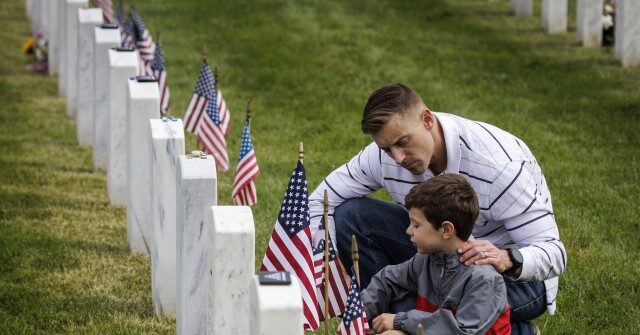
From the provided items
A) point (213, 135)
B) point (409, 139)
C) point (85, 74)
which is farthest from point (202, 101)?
point (409, 139)

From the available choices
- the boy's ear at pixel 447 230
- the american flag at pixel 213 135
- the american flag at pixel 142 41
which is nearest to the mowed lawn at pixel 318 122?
the american flag at pixel 213 135

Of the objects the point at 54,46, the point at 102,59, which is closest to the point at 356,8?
the point at 54,46

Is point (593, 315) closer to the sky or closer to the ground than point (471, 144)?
closer to the ground

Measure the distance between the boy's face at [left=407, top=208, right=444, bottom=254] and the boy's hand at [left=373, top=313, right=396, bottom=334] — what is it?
0.33 meters

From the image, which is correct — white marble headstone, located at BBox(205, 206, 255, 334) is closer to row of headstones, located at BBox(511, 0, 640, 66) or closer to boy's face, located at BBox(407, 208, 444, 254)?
boy's face, located at BBox(407, 208, 444, 254)

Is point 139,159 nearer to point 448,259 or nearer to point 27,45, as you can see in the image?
point 448,259

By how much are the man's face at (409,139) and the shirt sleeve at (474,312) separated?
604 millimetres

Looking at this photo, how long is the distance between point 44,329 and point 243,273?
215 cm

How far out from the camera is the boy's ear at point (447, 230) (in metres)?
5.49

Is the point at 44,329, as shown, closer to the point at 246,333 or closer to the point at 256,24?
the point at 246,333

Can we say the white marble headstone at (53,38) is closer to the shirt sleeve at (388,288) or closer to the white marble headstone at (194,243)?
the white marble headstone at (194,243)

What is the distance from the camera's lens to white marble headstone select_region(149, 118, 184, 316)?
6836mm

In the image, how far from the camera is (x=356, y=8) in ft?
60.8

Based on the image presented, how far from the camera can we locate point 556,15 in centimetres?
1612
